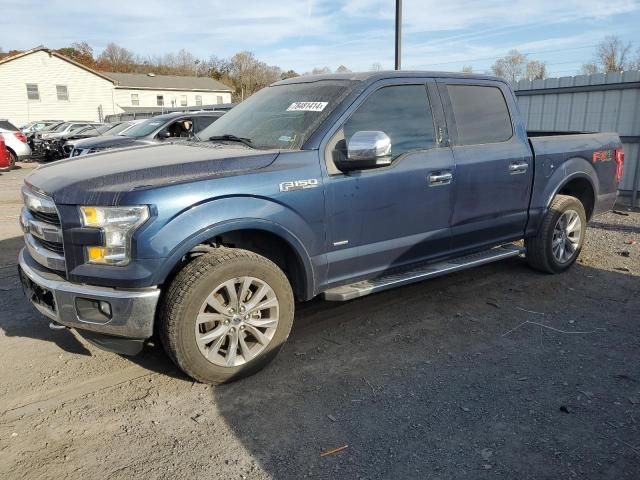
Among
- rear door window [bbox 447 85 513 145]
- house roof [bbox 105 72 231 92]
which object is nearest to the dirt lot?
rear door window [bbox 447 85 513 145]

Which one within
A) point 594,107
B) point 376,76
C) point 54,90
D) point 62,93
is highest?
point 54,90

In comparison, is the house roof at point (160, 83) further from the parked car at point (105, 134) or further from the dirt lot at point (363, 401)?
the dirt lot at point (363, 401)

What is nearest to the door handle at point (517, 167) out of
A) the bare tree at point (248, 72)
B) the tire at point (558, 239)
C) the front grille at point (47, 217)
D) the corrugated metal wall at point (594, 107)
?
the tire at point (558, 239)

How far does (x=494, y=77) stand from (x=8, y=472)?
493 cm

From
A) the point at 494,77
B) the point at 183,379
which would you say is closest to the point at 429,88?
the point at 494,77

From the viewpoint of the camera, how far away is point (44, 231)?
328 cm

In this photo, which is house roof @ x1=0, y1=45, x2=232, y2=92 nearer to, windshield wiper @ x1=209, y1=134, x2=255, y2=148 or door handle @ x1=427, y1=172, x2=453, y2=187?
windshield wiper @ x1=209, y1=134, x2=255, y2=148

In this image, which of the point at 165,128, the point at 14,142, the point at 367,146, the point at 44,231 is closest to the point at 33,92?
the point at 14,142

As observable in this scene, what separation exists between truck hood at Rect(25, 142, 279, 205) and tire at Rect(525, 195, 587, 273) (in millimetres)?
3188

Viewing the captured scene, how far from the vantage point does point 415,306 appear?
15.8ft

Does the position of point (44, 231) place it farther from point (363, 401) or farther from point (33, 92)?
point (33, 92)

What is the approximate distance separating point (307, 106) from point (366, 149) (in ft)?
2.46

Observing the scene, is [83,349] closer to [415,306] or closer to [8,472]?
[8,472]

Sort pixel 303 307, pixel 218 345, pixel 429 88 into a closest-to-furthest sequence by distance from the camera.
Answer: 1. pixel 218 345
2. pixel 429 88
3. pixel 303 307
